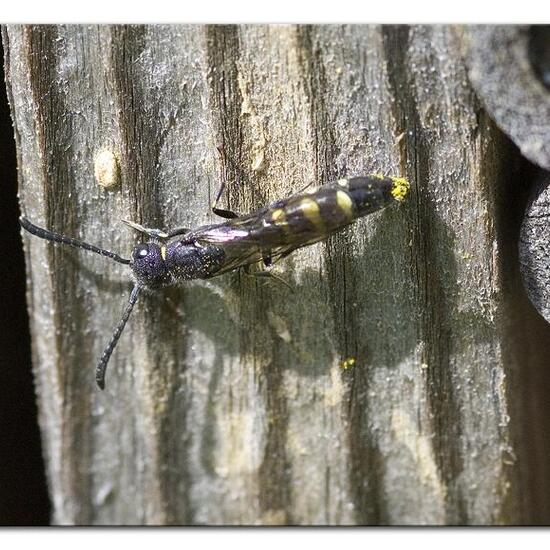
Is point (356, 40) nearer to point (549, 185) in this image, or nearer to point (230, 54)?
point (230, 54)

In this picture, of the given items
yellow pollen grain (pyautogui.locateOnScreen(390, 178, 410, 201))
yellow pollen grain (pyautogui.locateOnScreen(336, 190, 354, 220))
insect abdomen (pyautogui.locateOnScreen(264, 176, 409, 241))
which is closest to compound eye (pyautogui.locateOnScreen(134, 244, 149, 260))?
insect abdomen (pyautogui.locateOnScreen(264, 176, 409, 241))

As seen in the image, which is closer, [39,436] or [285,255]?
[285,255]

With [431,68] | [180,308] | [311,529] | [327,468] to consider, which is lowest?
[311,529]

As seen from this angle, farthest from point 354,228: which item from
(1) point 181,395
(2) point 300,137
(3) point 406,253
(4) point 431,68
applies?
(1) point 181,395

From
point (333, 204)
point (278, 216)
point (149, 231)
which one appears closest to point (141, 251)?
point (149, 231)

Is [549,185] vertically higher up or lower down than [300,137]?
lower down

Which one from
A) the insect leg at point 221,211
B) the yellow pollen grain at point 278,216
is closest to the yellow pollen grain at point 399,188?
the yellow pollen grain at point 278,216

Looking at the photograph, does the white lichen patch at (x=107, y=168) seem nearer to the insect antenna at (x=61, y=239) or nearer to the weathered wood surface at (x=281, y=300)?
the weathered wood surface at (x=281, y=300)

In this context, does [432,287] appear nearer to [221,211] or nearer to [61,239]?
[221,211]
